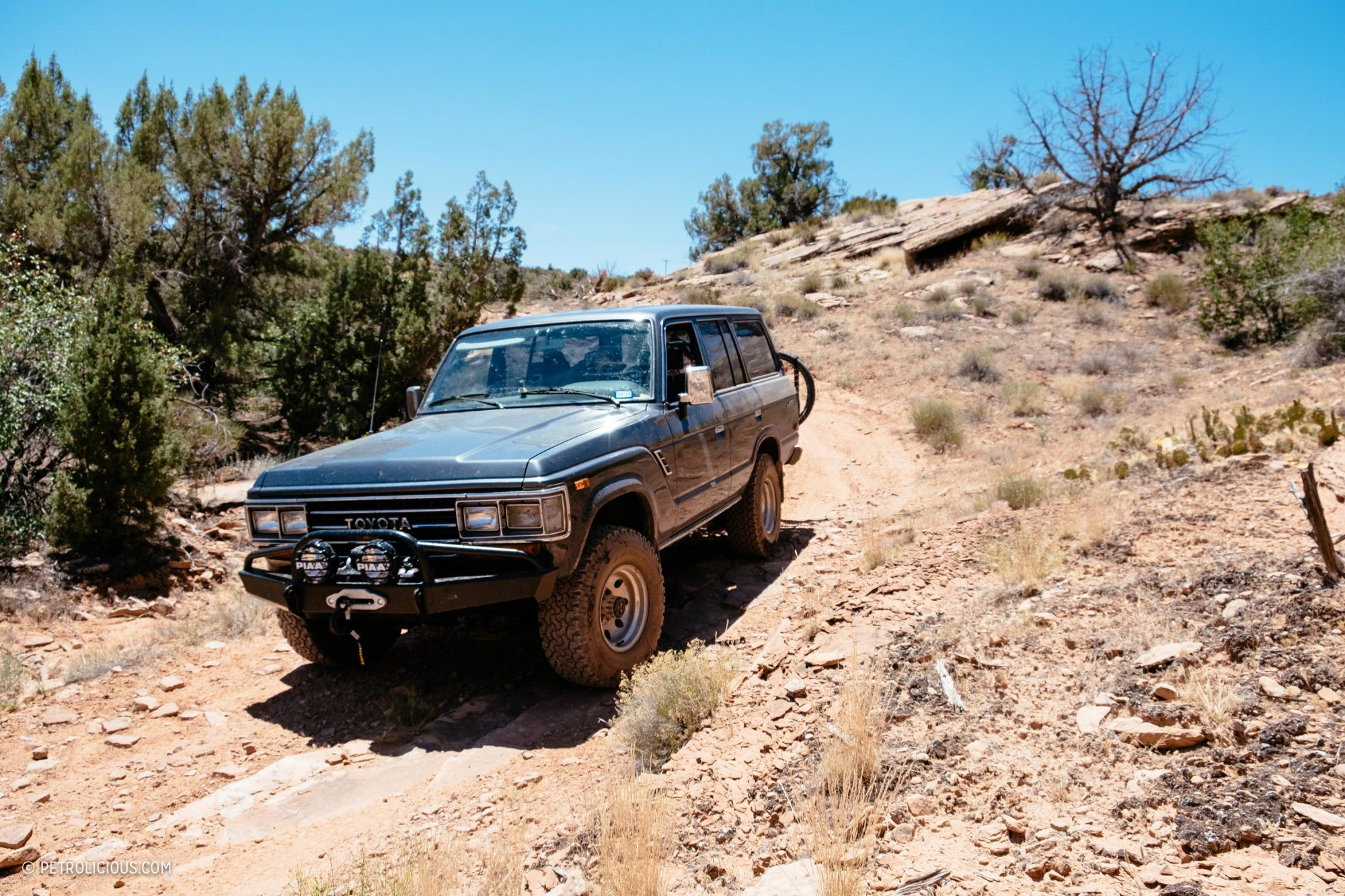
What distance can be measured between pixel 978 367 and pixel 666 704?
1226 centimetres

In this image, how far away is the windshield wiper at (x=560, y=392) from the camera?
5378 mm

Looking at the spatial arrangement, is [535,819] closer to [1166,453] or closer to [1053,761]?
[1053,761]

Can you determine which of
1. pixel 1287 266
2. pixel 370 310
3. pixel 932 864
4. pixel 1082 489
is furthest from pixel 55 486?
pixel 1287 266

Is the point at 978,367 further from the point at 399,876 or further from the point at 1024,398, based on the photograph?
the point at 399,876

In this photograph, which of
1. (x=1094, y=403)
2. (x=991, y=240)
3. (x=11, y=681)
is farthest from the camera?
(x=991, y=240)

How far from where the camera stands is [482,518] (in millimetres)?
4191

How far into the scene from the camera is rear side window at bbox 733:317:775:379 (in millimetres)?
7246

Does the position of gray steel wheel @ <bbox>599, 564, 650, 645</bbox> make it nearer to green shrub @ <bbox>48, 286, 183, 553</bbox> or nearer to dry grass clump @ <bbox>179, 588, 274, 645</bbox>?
dry grass clump @ <bbox>179, 588, 274, 645</bbox>

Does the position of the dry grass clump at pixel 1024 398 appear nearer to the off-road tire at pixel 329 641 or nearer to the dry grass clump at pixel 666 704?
the dry grass clump at pixel 666 704

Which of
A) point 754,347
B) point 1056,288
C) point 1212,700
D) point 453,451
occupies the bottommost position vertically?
point 1212,700

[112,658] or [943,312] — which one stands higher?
[943,312]

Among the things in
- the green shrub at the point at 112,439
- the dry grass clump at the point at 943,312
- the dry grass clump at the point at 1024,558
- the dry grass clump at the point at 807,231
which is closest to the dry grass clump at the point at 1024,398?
the dry grass clump at the point at 943,312

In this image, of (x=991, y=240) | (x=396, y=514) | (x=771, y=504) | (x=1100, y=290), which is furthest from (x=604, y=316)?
(x=991, y=240)

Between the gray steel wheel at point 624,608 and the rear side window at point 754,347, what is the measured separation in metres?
2.81
